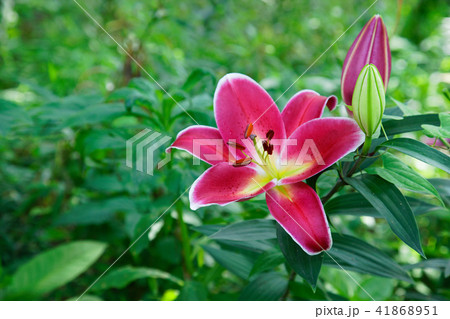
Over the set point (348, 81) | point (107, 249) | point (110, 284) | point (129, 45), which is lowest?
point (107, 249)

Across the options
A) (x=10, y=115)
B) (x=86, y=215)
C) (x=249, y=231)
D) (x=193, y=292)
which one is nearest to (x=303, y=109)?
(x=249, y=231)

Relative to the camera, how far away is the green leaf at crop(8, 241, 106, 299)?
780mm

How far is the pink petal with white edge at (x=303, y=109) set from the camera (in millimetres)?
427

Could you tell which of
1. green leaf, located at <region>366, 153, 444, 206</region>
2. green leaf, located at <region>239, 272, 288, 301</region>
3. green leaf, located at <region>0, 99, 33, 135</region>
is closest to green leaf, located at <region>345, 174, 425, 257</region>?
green leaf, located at <region>366, 153, 444, 206</region>

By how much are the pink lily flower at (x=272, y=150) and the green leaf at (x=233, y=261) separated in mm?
272

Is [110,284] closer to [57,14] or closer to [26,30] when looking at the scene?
[57,14]

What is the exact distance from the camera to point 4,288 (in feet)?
2.69

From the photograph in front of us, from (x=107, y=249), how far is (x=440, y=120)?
0.86m

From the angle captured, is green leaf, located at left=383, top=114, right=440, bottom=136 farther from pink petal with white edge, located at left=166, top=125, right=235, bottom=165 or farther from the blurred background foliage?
pink petal with white edge, located at left=166, top=125, right=235, bottom=165

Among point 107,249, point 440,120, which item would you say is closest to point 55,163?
point 107,249

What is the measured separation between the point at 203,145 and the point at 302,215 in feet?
0.40

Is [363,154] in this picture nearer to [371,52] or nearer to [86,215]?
[371,52]

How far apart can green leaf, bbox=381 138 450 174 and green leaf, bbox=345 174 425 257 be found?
0.04 metres

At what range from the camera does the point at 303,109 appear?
0.44 meters
